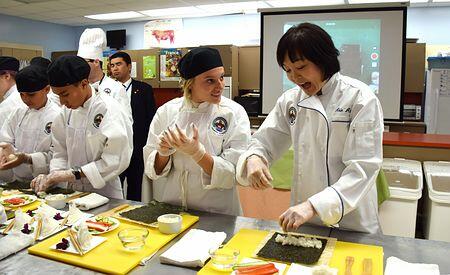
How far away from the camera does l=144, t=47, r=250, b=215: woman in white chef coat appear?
1.68 meters

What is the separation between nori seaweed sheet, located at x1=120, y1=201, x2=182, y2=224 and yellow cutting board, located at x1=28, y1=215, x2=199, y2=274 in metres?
0.11

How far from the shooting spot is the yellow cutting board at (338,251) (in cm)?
115

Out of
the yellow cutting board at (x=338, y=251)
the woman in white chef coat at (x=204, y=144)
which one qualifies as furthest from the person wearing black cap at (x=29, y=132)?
the yellow cutting board at (x=338, y=251)

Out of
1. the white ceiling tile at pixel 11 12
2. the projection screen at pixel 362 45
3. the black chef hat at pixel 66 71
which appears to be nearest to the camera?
the black chef hat at pixel 66 71

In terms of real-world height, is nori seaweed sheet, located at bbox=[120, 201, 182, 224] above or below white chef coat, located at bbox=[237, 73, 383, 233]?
below

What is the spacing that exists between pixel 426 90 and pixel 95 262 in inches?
220

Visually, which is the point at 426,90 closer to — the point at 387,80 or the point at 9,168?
the point at 387,80

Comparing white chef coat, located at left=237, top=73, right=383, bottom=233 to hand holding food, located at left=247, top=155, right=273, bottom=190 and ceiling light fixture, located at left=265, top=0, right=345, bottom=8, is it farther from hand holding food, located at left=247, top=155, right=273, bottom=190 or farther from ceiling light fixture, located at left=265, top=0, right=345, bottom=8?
ceiling light fixture, located at left=265, top=0, right=345, bottom=8

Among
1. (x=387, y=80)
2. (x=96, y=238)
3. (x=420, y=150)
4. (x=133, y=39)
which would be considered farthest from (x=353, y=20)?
(x=133, y=39)

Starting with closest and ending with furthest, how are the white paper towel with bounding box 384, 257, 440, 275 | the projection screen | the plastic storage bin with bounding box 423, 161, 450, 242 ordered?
the white paper towel with bounding box 384, 257, 440, 275 < the plastic storage bin with bounding box 423, 161, 450, 242 < the projection screen

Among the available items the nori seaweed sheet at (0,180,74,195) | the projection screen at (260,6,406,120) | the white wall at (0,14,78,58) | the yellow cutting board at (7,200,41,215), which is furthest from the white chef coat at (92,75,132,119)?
the white wall at (0,14,78,58)

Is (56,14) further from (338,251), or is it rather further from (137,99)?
(338,251)

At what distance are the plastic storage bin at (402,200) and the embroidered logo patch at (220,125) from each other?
1513mm

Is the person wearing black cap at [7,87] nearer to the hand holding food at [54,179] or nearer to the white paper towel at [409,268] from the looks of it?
the hand holding food at [54,179]
